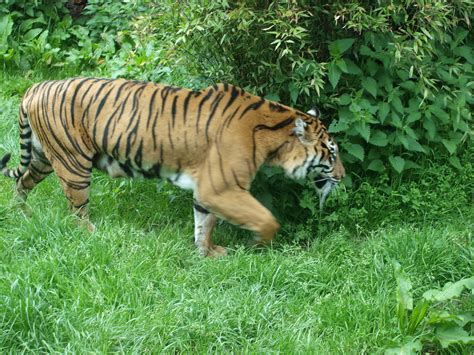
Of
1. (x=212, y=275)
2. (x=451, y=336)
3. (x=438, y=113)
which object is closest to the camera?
(x=451, y=336)

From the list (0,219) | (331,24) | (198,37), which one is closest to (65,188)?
(0,219)

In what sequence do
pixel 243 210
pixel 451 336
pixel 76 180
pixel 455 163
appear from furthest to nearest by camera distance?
→ pixel 455 163 → pixel 76 180 → pixel 243 210 → pixel 451 336

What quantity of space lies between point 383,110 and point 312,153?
650 mm

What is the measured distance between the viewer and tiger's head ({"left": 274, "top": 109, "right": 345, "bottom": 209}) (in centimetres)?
510

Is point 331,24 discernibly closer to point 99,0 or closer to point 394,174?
point 394,174

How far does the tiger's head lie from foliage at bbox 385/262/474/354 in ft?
3.97

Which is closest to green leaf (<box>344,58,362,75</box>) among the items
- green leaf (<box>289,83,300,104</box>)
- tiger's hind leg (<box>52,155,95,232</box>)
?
green leaf (<box>289,83,300,104</box>)

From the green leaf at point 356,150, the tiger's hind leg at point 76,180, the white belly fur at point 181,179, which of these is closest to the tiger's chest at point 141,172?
the white belly fur at point 181,179

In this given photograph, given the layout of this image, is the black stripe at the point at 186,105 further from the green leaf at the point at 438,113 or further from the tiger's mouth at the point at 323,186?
the green leaf at the point at 438,113

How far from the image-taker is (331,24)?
5242 millimetres

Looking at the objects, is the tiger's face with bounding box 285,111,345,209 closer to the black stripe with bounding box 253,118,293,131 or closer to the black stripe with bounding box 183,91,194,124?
the black stripe with bounding box 253,118,293,131

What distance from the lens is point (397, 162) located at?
5445mm

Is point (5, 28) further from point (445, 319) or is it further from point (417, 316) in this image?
point (445, 319)

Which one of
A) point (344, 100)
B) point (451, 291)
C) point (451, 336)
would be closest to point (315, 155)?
point (344, 100)
